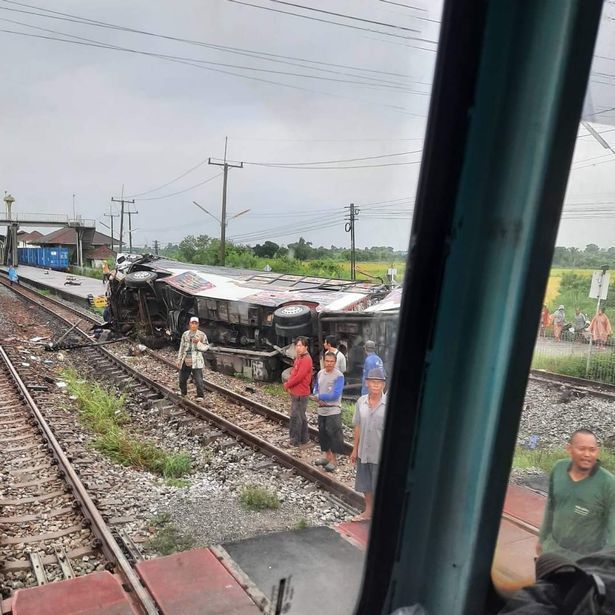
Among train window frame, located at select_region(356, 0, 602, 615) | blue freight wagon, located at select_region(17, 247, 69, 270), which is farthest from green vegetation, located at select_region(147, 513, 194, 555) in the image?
blue freight wagon, located at select_region(17, 247, 69, 270)

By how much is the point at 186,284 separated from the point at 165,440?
22.2 ft

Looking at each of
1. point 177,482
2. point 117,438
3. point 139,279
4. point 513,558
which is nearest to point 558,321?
point 513,558

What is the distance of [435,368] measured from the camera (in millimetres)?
1125

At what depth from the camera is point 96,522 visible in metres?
4.48

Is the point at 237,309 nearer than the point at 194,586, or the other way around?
the point at 194,586

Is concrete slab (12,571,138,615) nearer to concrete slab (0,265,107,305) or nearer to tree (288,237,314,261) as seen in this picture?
tree (288,237,314,261)

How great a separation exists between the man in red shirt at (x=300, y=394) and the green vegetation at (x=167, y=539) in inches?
83.4

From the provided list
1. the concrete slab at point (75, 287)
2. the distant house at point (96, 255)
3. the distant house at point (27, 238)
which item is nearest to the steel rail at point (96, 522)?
the concrete slab at point (75, 287)

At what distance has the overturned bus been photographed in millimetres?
9656

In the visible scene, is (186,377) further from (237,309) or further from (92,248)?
(92,248)

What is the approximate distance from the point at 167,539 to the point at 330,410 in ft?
6.97

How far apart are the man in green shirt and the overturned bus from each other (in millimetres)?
4685

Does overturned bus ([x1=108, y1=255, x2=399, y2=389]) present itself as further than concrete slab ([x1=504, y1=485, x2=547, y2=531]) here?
Yes

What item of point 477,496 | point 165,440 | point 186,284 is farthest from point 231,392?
point 477,496
